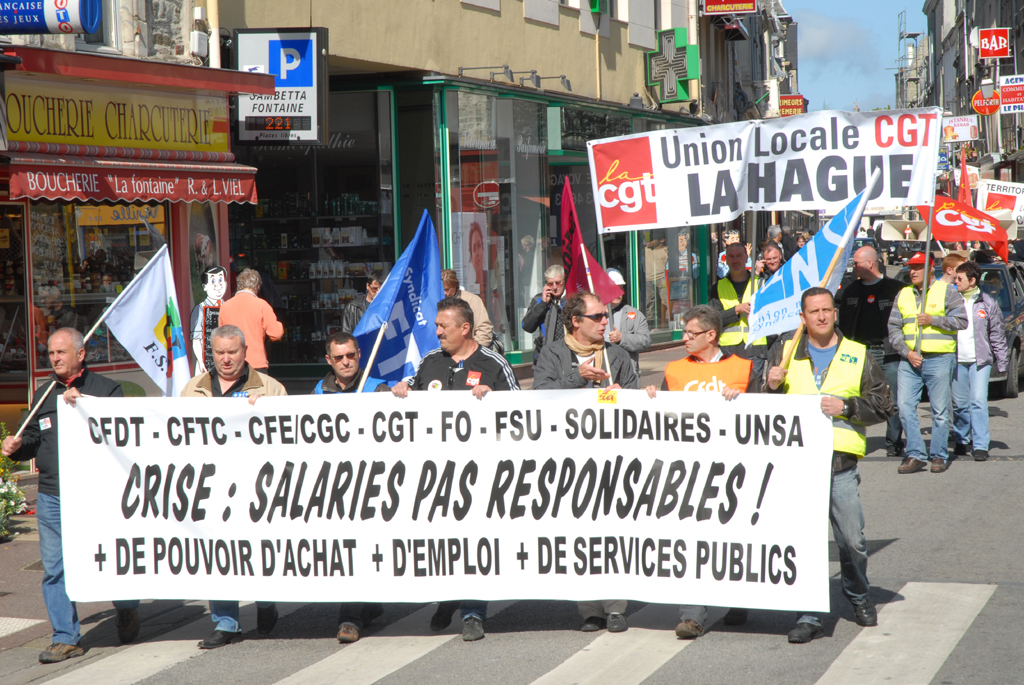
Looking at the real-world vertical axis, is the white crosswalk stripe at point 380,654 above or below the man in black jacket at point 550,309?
below

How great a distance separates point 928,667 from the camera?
18.0 ft

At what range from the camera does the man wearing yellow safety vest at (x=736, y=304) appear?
9516 mm

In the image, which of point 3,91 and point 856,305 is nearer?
point 3,91

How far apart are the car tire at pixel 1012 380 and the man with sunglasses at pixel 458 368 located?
10.6 metres

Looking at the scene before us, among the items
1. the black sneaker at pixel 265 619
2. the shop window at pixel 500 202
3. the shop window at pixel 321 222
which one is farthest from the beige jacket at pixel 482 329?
the shop window at pixel 500 202

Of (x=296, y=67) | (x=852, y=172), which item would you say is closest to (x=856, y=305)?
(x=852, y=172)

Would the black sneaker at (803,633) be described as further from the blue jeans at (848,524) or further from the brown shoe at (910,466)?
the brown shoe at (910,466)

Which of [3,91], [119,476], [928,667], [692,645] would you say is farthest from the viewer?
[3,91]

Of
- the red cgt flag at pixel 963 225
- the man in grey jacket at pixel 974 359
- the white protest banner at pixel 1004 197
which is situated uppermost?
the white protest banner at pixel 1004 197

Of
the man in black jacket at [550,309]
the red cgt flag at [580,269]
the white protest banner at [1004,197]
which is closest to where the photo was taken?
the red cgt flag at [580,269]

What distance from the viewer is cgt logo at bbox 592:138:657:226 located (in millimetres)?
8839

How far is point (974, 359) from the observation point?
11.0 m

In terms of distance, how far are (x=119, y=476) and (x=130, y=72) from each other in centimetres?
599

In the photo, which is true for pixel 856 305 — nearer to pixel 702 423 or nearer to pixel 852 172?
pixel 852 172
